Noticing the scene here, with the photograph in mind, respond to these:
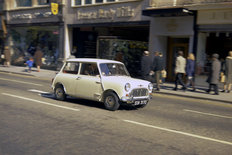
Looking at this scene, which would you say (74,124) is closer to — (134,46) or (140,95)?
(140,95)

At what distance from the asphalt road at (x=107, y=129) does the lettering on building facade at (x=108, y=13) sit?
408 inches

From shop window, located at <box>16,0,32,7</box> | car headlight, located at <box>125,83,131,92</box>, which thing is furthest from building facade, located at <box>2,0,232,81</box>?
car headlight, located at <box>125,83,131,92</box>

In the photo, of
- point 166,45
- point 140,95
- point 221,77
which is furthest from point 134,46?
point 140,95

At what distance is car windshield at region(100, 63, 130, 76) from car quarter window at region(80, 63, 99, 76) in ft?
0.73

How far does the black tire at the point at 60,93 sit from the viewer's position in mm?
9711

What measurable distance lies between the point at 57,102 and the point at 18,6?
21181 millimetres

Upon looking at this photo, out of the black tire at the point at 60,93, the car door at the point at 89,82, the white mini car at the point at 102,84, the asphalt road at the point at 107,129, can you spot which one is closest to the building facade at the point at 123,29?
the asphalt road at the point at 107,129

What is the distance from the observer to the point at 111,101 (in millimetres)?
8352

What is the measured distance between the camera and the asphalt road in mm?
5039

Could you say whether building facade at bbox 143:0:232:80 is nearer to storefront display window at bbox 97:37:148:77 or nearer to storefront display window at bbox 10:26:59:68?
storefront display window at bbox 97:37:148:77

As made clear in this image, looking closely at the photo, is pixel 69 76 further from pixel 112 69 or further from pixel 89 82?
pixel 112 69

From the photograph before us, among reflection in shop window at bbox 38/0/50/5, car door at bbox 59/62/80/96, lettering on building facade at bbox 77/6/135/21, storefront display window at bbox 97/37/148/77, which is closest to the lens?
car door at bbox 59/62/80/96

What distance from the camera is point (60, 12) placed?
23.0 m

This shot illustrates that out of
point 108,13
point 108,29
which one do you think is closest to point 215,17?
point 108,13
